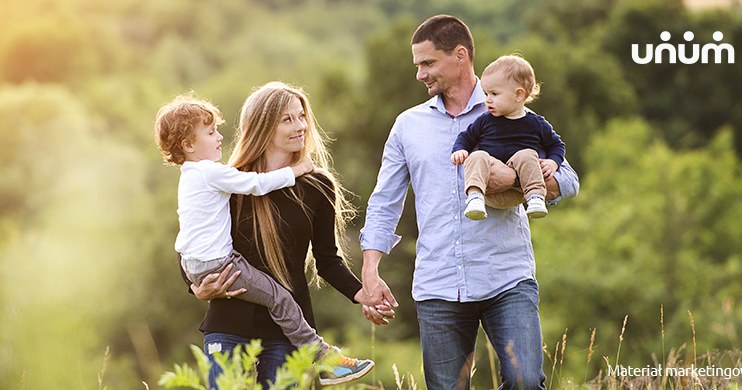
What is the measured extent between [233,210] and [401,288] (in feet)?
74.0

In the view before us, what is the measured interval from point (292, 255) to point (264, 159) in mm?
420

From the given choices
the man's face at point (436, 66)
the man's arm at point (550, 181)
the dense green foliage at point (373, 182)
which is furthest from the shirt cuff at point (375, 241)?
the dense green foliage at point (373, 182)

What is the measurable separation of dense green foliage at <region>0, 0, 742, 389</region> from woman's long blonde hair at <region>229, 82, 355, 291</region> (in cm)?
1572

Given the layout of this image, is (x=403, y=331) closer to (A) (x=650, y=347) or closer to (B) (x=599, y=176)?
(A) (x=650, y=347)

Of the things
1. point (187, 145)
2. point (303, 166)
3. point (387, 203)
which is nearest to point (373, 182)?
point (387, 203)

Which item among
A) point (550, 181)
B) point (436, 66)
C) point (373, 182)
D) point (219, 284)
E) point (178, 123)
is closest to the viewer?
point (219, 284)

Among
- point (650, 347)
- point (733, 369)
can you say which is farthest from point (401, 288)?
point (733, 369)

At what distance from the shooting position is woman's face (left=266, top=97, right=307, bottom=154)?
471 cm

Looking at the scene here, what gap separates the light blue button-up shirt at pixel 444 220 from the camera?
15.5 ft

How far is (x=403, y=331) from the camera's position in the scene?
90.8 ft

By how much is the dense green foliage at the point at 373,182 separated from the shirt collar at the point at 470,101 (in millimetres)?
15582

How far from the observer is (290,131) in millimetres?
4715

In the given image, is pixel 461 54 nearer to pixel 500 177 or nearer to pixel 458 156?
pixel 458 156

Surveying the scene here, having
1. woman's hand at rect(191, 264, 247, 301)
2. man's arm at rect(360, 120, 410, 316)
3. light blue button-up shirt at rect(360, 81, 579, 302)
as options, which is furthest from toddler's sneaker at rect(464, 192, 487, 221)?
woman's hand at rect(191, 264, 247, 301)
